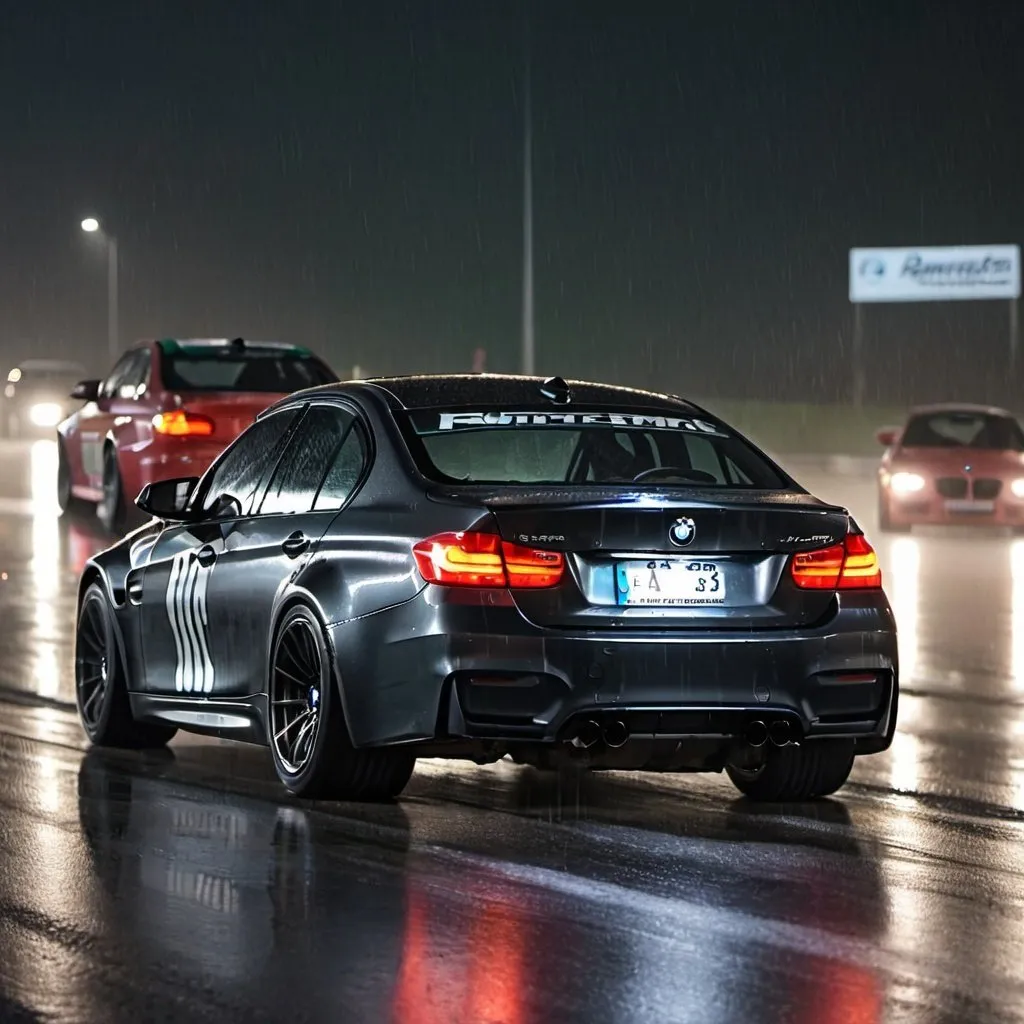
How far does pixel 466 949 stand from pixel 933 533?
65.1 feet

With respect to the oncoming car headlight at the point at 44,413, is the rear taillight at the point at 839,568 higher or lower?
lower

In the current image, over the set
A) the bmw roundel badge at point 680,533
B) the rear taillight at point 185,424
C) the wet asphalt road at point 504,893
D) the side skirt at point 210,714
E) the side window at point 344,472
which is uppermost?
the rear taillight at point 185,424

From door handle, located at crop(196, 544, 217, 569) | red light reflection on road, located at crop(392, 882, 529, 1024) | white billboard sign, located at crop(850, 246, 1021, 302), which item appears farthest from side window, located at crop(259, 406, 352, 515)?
white billboard sign, located at crop(850, 246, 1021, 302)

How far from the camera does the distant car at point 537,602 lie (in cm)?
750

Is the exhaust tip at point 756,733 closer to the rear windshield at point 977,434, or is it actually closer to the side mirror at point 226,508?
the side mirror at point 226,508

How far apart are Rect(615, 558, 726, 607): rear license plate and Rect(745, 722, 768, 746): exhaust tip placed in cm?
40

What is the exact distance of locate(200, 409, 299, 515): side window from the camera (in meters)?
9.07

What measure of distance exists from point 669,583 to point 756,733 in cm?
54

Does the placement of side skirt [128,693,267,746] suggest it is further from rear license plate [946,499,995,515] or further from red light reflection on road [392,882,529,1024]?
rear license plate [946,499,995,515]

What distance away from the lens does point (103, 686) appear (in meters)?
9.67

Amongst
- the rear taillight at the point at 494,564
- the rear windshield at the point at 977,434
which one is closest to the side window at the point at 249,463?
the rear taillight at the point at 494,564

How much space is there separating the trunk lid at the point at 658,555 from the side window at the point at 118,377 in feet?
43.8

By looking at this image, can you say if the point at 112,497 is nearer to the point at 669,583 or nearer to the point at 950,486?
the point at 950,486

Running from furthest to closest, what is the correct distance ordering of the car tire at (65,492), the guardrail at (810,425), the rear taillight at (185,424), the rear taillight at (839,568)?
the guardrail at (810,425)
the car tire at (65,492)
the rear taillight at (185,424)
the rear taillight at (839,568)
